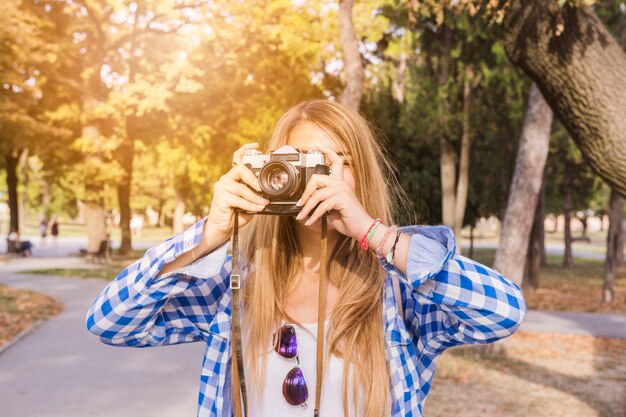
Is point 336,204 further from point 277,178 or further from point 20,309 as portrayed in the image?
point 20,309

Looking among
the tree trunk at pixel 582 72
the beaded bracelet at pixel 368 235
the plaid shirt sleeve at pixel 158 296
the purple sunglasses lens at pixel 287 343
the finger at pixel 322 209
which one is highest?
the tree trunk at pixel 582 72

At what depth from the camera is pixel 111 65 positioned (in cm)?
1998

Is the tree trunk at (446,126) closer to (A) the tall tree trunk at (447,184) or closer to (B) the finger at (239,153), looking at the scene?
(A) the tall tree trunk at (447,184)

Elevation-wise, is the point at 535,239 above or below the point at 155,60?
below

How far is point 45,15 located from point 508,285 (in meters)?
19.7

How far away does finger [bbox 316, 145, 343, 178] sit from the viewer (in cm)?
176

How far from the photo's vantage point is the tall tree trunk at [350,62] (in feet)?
27.4

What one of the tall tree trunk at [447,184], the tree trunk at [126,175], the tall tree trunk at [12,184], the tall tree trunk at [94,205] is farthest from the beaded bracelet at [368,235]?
the tall tree trunk at [12,184]

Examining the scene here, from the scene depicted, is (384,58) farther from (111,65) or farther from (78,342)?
(78,342)

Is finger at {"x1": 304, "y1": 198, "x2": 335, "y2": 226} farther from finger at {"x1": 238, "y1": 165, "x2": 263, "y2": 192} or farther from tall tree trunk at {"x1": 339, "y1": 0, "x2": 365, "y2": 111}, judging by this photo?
tall tree trunk at {"x1": 339, "y1": 0, "x2": 365, "y2": 111}

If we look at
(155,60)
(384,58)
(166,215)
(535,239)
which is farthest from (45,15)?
(166,215)

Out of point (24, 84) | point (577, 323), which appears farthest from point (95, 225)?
point (577, 323)

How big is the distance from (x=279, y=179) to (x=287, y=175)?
4 centimetres

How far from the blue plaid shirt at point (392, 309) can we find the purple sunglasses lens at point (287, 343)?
147 mm
